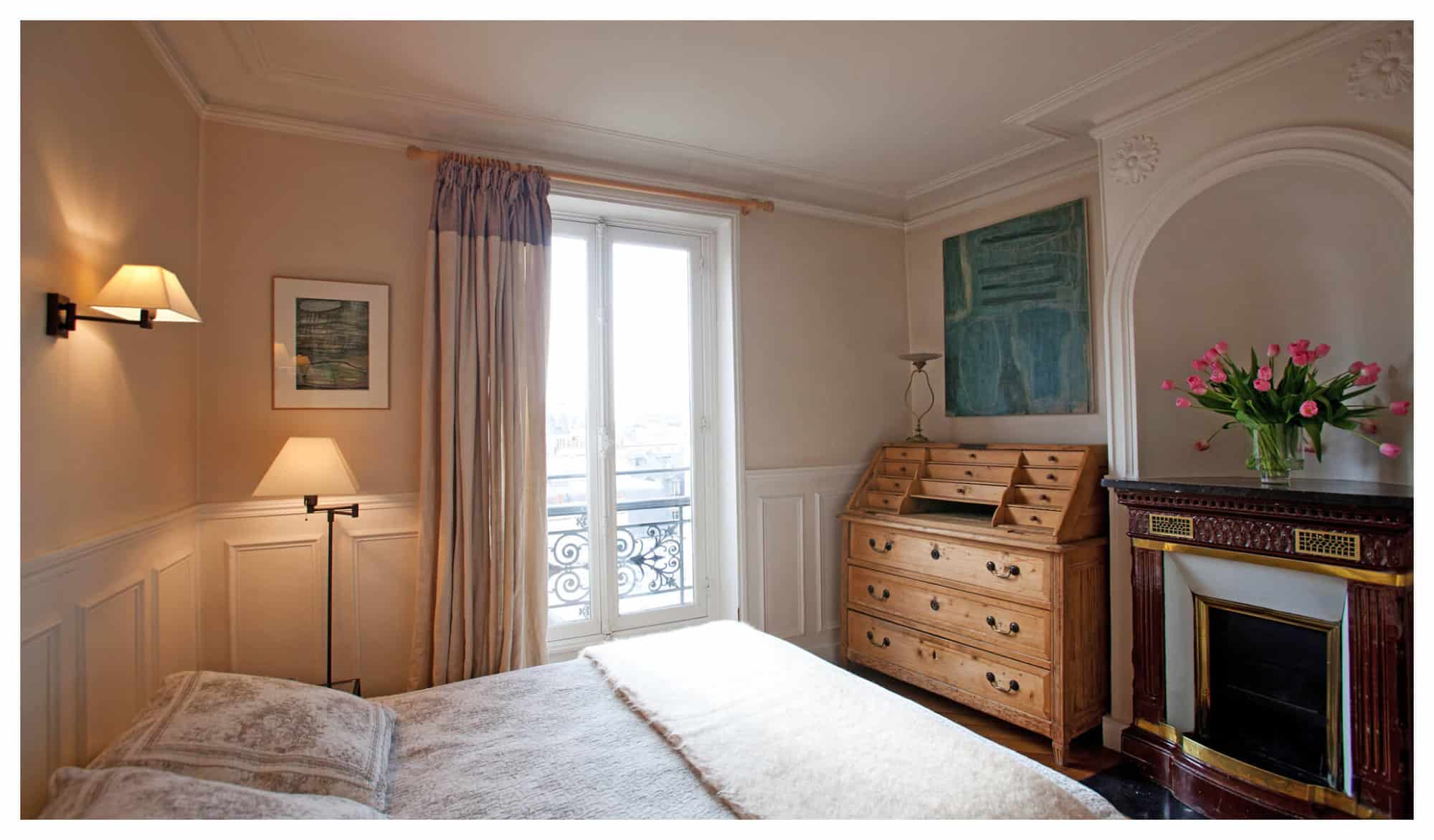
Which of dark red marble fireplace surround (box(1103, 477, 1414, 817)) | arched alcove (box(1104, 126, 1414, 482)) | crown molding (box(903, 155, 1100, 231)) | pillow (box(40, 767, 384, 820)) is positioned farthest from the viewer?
crown molding (box(903, 155, 1100, 231))

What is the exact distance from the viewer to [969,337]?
3.82 m

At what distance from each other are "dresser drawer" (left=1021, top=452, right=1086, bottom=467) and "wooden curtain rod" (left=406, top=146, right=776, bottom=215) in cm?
184

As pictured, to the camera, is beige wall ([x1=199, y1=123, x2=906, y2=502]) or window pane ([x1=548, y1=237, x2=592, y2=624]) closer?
beige wall ([x1=199, y1=123, x2=906, y2=502])

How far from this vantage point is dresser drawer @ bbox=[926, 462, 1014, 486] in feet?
10.3

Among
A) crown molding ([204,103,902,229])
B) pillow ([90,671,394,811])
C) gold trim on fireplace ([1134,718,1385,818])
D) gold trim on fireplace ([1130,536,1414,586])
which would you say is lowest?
gold trim on fireplace ([1134,718,1385,818])

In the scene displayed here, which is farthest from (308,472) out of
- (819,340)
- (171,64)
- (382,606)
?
(819,340)

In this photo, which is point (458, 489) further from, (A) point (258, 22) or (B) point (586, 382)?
(A) point (258, 22)

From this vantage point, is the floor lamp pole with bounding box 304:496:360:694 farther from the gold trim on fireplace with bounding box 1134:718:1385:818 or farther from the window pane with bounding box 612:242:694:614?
the gold trim on fireplace with bounding box 1134:718:1385:818

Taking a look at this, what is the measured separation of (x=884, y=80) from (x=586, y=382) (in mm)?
1921

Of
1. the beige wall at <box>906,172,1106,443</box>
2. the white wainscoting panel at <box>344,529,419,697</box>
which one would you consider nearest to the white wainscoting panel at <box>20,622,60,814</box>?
the white wainscoting panel at <box>344,529,419,697</box>

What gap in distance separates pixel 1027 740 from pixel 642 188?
10.0 feet

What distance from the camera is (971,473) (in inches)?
131

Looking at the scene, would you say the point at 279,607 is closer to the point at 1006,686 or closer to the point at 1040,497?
the point at 1006,686
